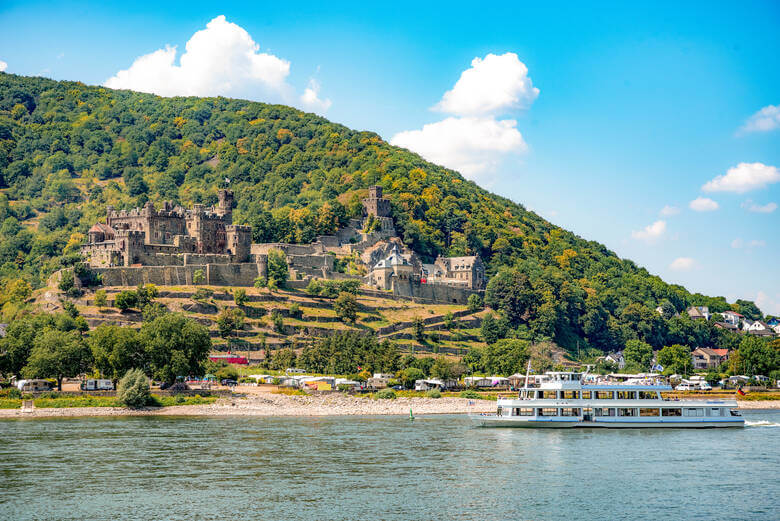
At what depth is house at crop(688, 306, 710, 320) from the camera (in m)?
161

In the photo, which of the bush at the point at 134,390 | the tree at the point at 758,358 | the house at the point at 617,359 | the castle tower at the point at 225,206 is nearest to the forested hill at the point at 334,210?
the castle tower at the point at 225,206

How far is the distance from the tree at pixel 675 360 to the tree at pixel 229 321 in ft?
169

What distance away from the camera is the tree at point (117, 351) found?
7531cm

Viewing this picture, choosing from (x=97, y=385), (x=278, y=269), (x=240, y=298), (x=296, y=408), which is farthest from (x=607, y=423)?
(x=278, y=269)

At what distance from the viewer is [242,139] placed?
198 m

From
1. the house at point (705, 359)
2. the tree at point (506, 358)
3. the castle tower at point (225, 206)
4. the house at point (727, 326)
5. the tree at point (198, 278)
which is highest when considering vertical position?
the castle tower at point (225, 206)

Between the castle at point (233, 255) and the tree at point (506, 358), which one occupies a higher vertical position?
the castle at point (233, 255)

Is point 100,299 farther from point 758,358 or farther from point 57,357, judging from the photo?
point 758,358

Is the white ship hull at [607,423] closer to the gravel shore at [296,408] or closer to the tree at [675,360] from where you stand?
the gravel shore at [296,408]

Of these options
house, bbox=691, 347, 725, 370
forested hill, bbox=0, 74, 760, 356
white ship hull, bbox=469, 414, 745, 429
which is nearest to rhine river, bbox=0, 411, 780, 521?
white ship hull, bbox=469, 414, 745, 429

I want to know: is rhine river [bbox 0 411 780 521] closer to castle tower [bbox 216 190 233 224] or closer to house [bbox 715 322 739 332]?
castle tower [bbox 216 190 233 224]

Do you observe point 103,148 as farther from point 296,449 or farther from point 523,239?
point 296,449

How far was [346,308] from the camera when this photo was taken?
334 feet

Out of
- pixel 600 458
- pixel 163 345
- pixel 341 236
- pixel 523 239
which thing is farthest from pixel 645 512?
pixel 523 239
